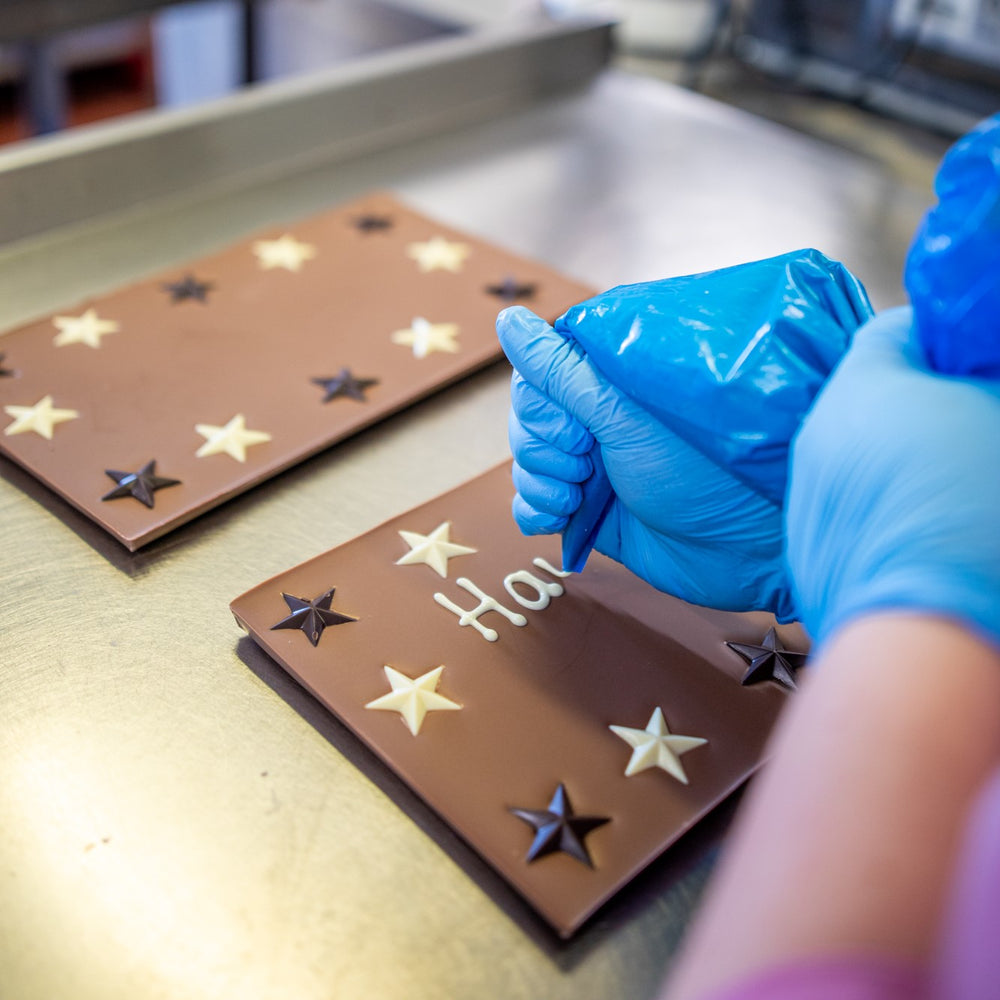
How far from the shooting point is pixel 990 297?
538 millimetres

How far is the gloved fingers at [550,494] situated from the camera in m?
0.79

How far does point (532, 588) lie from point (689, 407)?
260mm

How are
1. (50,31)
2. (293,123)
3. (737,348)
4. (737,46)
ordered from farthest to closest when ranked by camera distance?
(737,46)
(50,31)
(293,123)
(737,348)

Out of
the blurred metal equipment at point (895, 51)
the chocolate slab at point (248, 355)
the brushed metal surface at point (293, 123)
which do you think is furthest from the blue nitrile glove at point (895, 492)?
the blurred metal equipment at point (895, 51)

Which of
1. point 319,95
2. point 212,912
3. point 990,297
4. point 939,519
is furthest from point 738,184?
point 212,912

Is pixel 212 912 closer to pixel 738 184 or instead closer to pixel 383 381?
pixel 383 381

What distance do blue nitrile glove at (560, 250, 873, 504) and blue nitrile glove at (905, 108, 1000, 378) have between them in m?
0.09

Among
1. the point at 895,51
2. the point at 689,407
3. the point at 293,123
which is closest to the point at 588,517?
the point at 689,407

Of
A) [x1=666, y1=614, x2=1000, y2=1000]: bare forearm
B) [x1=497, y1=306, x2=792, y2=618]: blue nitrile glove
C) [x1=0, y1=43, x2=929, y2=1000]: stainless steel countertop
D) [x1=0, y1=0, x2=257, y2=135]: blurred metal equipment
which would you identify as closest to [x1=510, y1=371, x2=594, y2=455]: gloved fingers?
[x1=497, y1=306, x2=792, y2=618]: blue nitrile glove

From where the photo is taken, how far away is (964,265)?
0.55m

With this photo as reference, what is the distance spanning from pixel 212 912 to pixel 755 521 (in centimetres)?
45

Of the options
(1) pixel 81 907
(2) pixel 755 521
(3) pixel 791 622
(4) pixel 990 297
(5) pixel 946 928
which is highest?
(4) pixel 990 297

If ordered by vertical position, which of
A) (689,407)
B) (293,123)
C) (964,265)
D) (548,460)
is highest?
(964,265)

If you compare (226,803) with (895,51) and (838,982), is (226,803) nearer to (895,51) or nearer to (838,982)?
(838,982)
